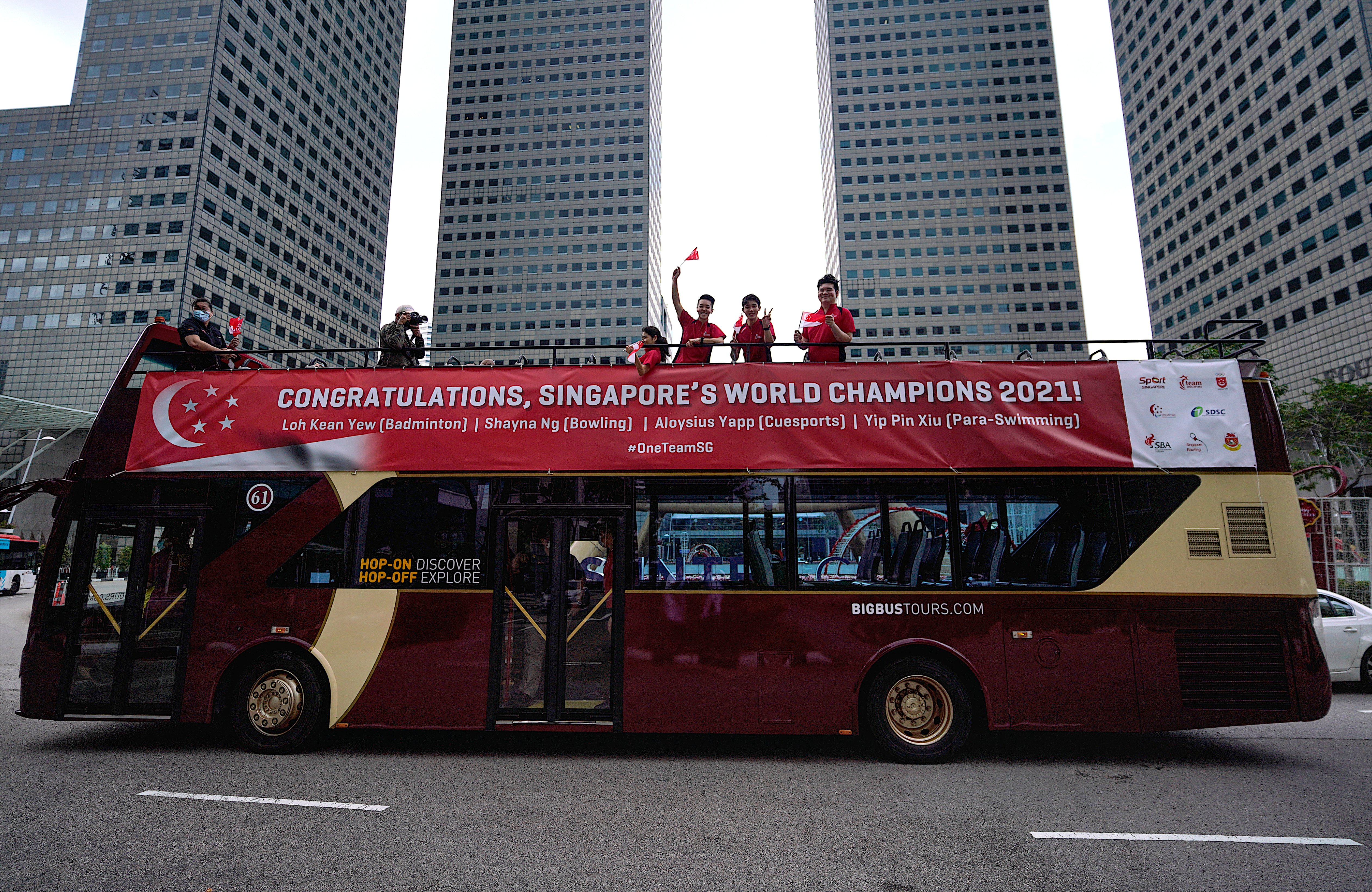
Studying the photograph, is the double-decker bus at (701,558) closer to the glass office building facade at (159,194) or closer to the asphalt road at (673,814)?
the asphalt road at (673,814)

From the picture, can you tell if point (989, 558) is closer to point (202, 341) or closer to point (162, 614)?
point (162, 614)

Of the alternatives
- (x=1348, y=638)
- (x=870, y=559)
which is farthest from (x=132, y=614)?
(x=1348, y=638)

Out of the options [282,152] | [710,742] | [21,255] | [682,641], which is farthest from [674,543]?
[282,152]

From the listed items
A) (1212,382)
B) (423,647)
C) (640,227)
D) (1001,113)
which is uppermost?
(1001,113)

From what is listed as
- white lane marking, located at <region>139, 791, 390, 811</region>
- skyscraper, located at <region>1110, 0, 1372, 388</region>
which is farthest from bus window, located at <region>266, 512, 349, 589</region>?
skyscraper, located at <region>1110, 0, 1372, 388</region>

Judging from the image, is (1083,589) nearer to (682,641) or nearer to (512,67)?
(682,641)

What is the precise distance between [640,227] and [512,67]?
143ft

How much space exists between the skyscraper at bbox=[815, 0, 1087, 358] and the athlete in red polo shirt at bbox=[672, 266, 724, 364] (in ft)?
333

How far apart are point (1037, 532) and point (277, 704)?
7138 mm

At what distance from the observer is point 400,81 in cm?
10988

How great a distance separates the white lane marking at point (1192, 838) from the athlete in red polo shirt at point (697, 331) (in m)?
4.70

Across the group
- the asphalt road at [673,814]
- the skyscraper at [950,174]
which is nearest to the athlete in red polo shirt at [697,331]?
the asphalt road at [673,814]

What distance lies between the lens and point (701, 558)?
20.5ft

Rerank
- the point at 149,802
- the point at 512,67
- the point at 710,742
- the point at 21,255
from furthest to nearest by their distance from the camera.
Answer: the point at 512,67
the point at 21,255
the point at 710,742
the point at 149,802
